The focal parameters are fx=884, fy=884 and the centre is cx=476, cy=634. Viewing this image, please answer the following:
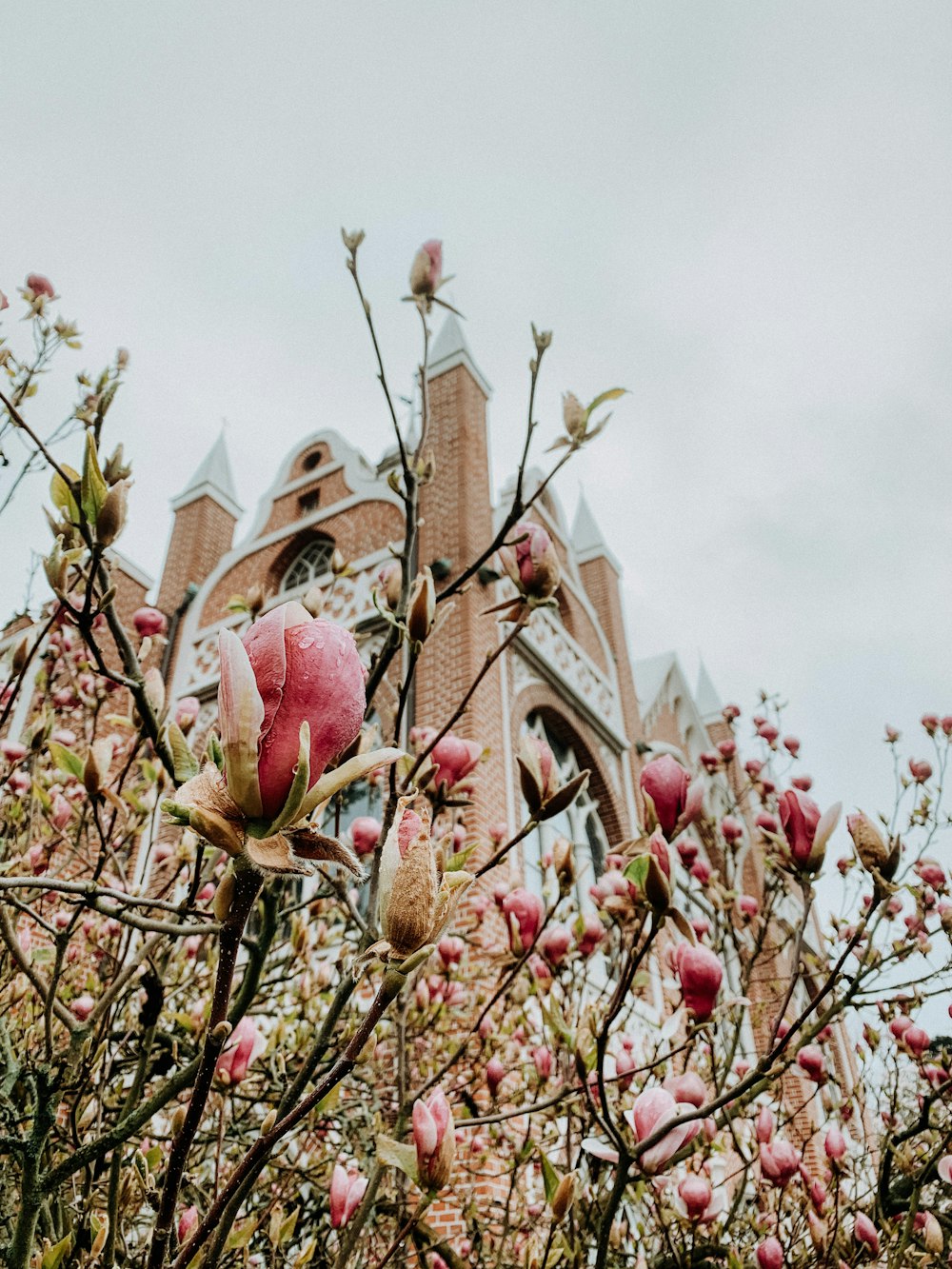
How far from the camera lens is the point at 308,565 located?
9477mm

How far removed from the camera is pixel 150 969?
5.51 ft

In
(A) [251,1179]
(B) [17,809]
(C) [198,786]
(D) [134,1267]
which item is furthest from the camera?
(B) [17,809]

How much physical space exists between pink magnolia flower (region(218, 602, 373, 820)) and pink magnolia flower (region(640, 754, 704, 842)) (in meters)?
0.79

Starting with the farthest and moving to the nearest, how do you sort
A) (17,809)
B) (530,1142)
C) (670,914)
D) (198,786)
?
(17,809), (530,1142), (670,914), (198,786)

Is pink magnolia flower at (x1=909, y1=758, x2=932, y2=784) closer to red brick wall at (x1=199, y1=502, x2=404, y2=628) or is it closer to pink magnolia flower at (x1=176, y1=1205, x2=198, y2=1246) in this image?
pink magnolia flower at (x1=176, y1=1205, x2=198, y2=1246)

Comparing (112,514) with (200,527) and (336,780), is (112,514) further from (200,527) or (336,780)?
(200,527)

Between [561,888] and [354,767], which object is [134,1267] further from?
[354,767]

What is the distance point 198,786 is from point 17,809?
2722 millimetres

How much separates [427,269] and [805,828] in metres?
1.22

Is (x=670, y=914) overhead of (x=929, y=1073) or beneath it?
beneath

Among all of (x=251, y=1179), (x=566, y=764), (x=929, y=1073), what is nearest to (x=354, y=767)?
(x=251, y=1179)

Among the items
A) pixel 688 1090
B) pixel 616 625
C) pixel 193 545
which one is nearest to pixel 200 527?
pixel 193 545

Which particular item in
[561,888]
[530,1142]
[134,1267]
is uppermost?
[561,888]

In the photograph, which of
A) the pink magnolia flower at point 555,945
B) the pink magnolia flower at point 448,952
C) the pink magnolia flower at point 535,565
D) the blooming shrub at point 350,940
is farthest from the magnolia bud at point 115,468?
the pink magnolia flower at point 448,952
